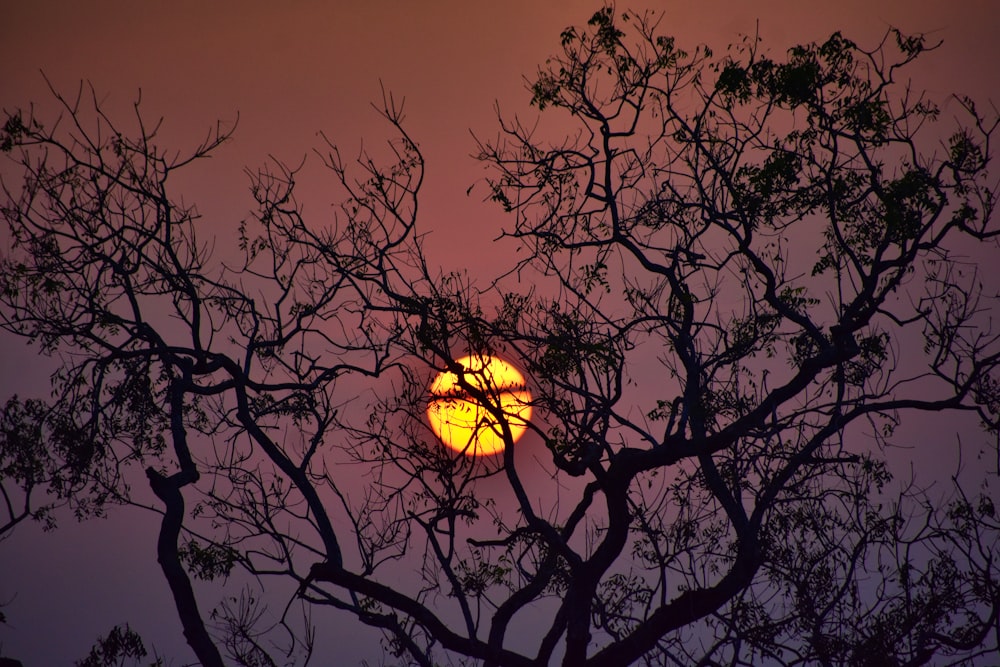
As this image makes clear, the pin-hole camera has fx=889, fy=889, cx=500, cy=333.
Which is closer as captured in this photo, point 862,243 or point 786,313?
point 786,313

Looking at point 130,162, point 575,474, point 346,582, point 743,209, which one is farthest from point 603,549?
point 130,162

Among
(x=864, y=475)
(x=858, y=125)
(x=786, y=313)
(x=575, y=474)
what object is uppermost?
(x=858, y=125)

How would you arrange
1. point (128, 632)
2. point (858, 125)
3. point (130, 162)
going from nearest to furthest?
1. point (858, 125)
2. point (130, 162)
3. point (128, 632)

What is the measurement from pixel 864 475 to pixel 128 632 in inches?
482

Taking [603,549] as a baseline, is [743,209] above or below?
above

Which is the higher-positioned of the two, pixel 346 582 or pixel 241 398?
pixel 241 398

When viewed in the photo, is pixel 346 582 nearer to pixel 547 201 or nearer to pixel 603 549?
pixel 603 549

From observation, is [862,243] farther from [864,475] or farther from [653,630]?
[653,630]

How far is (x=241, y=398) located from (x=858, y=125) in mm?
7995

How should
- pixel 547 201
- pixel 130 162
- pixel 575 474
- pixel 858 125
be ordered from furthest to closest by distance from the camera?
pixel 130 162
pixel 547 201
pixel 858 125
pixel 575 474

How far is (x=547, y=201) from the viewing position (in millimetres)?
10820

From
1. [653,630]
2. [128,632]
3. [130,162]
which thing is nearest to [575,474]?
[653,630]

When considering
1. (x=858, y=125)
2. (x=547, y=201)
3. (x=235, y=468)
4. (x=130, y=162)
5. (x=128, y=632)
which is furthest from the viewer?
(x=128, y=632)

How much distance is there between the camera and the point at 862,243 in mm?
10594
